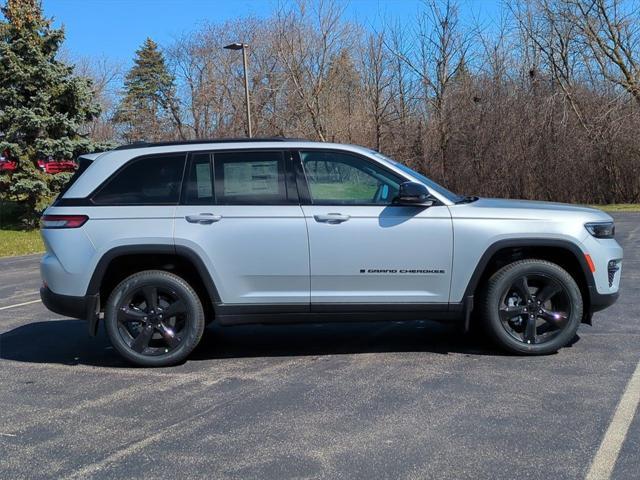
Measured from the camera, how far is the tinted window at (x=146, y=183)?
539cm

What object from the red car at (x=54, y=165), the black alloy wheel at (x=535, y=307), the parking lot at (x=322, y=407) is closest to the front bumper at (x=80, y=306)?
the parking lot at (x=322, y=407)

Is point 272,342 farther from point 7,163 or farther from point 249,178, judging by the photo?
point 7,163

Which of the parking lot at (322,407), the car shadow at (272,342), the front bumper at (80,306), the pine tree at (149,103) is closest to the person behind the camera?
the parking lot at (322,407)

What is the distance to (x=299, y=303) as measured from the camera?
17.4 feet

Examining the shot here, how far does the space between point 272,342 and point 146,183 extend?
6.61 ft

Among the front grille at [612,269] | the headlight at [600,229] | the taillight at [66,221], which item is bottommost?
the front grille at [612,269]

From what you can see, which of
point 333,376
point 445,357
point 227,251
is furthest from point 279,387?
point 445,357

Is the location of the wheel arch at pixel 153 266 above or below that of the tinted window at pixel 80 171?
below

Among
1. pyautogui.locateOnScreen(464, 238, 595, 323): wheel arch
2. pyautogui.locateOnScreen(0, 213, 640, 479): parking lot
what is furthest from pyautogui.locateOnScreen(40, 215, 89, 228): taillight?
pyautogui.locateOnScreen(464, 238, 595, 323): wheel arch

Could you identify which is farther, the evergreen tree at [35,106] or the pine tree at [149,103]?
the pine tree at [149,103]

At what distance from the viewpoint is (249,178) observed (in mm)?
5402

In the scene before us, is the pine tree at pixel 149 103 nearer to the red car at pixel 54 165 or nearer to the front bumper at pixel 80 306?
the red car at pixel 54 165

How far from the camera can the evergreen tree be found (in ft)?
67.7

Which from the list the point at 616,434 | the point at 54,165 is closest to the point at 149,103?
the point at 54,165
